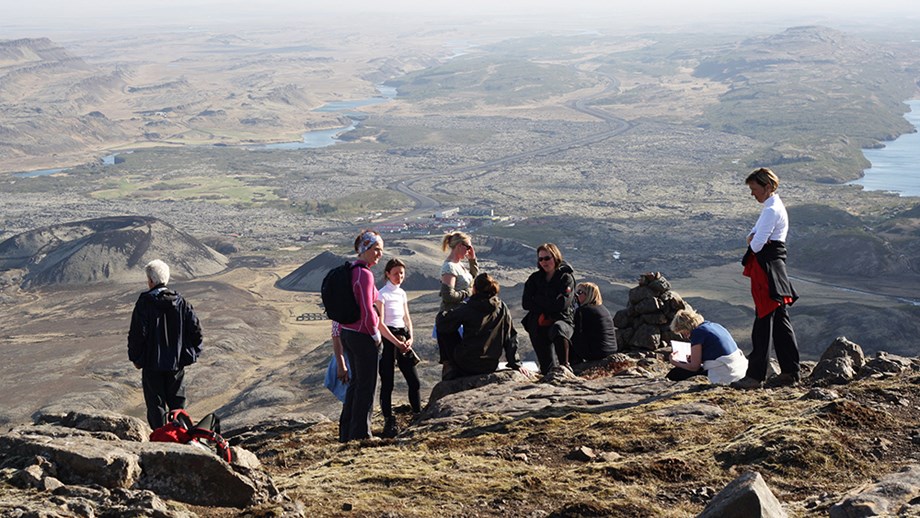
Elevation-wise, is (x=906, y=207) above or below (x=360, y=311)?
below

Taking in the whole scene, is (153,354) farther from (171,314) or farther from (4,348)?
(4,348)

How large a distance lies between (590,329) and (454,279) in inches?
109

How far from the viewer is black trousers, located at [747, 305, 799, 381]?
12.2 metres

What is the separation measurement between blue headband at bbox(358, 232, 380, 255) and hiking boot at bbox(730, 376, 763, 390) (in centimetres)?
481

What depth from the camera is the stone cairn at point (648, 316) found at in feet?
58.9

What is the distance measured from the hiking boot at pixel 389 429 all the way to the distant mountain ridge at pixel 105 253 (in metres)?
72.5

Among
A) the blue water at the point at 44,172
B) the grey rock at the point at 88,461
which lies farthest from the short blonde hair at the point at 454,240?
Result: the blue water at the point at 44,172

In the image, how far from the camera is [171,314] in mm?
11203

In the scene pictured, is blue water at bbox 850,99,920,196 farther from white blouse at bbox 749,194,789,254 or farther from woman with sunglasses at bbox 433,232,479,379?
white blouse at bbox 749,194,789,254

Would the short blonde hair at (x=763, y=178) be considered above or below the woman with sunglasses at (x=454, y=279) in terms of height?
above

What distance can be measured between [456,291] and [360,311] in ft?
9.52

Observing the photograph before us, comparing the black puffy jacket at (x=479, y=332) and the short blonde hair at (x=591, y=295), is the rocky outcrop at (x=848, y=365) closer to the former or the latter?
the short blonde hair at (x=591, y=295)

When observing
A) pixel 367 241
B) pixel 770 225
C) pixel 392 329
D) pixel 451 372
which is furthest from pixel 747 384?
pixel 367 241

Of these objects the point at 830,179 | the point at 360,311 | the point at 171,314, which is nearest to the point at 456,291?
the point at 360,311
